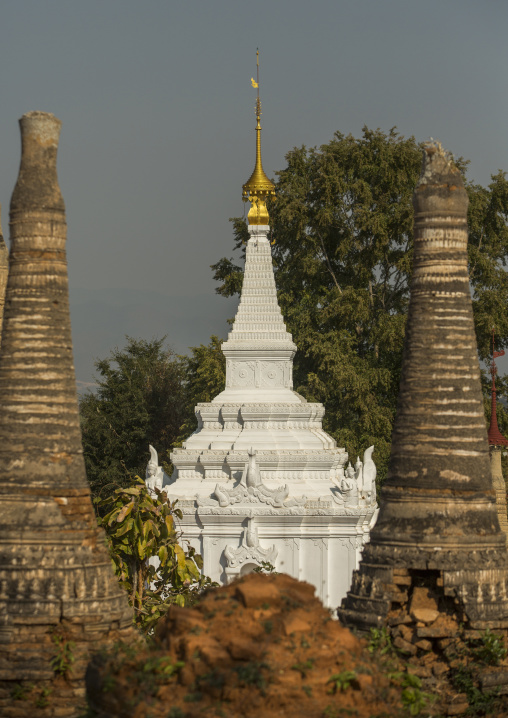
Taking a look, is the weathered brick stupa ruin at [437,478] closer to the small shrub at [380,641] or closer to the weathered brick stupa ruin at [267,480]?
the small shrub at [380,641]

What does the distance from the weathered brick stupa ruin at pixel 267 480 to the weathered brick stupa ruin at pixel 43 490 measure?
50.5ft

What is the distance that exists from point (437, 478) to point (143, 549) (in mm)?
7273

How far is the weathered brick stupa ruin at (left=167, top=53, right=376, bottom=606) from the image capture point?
3381 cm

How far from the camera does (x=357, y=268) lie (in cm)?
5397

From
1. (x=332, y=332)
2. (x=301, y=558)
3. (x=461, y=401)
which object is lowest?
(x=301, y=558)

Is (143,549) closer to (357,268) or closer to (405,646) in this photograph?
(405,646)

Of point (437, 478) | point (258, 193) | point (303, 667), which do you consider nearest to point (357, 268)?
point (258, 193)

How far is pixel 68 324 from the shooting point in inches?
706

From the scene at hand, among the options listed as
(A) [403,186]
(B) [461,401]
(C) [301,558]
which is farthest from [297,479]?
(A) [403,186]

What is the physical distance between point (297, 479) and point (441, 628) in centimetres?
1781

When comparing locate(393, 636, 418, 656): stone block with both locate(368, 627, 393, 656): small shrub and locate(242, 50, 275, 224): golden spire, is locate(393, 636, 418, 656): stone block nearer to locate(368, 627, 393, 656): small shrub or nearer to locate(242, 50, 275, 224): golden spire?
locate(368, 627, 393, 656): small shrub

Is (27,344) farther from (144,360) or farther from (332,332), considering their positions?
(144,360)

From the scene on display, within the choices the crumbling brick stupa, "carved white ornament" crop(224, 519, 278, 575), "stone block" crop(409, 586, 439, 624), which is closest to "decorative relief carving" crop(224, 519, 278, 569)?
"carved white ornament" crop(224, 519, 278, 575)

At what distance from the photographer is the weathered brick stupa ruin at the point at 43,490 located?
16469 millimetres
